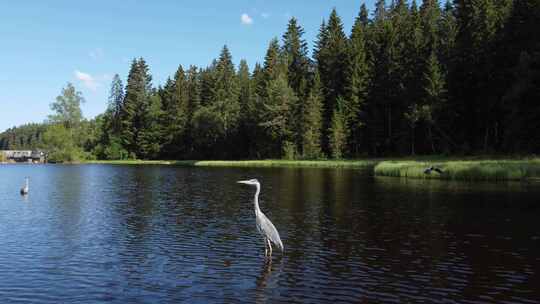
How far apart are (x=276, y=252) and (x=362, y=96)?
8473cm

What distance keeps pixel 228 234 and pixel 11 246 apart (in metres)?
8.83

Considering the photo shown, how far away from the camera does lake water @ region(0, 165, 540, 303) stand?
44.1ft

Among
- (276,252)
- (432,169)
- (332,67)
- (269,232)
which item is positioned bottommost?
(276,252)

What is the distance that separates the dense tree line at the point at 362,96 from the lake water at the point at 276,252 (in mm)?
47403

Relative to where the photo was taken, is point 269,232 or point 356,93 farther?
point 356,93

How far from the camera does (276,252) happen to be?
18328 millimetres

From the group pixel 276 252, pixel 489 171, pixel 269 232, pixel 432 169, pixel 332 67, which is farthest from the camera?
pixel 332 67

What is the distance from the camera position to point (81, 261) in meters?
16.8

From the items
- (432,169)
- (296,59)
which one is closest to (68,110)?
(296,59)

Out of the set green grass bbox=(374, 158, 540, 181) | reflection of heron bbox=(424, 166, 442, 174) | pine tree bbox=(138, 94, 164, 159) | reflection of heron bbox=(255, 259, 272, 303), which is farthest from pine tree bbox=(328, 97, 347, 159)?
reflection of heron bbox=(255, 259, 272, 303)

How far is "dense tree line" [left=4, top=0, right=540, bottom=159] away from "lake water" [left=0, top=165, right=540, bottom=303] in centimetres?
4740

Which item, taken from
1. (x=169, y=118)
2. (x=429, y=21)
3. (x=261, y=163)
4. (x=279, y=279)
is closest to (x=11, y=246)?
(x=279, y=279)

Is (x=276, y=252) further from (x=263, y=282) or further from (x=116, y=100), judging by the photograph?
(x=116, y=100)

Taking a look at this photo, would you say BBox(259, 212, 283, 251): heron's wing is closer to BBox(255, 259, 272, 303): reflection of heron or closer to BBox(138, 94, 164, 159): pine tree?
BBox(255, 259, 272, 303): reflection of heron
